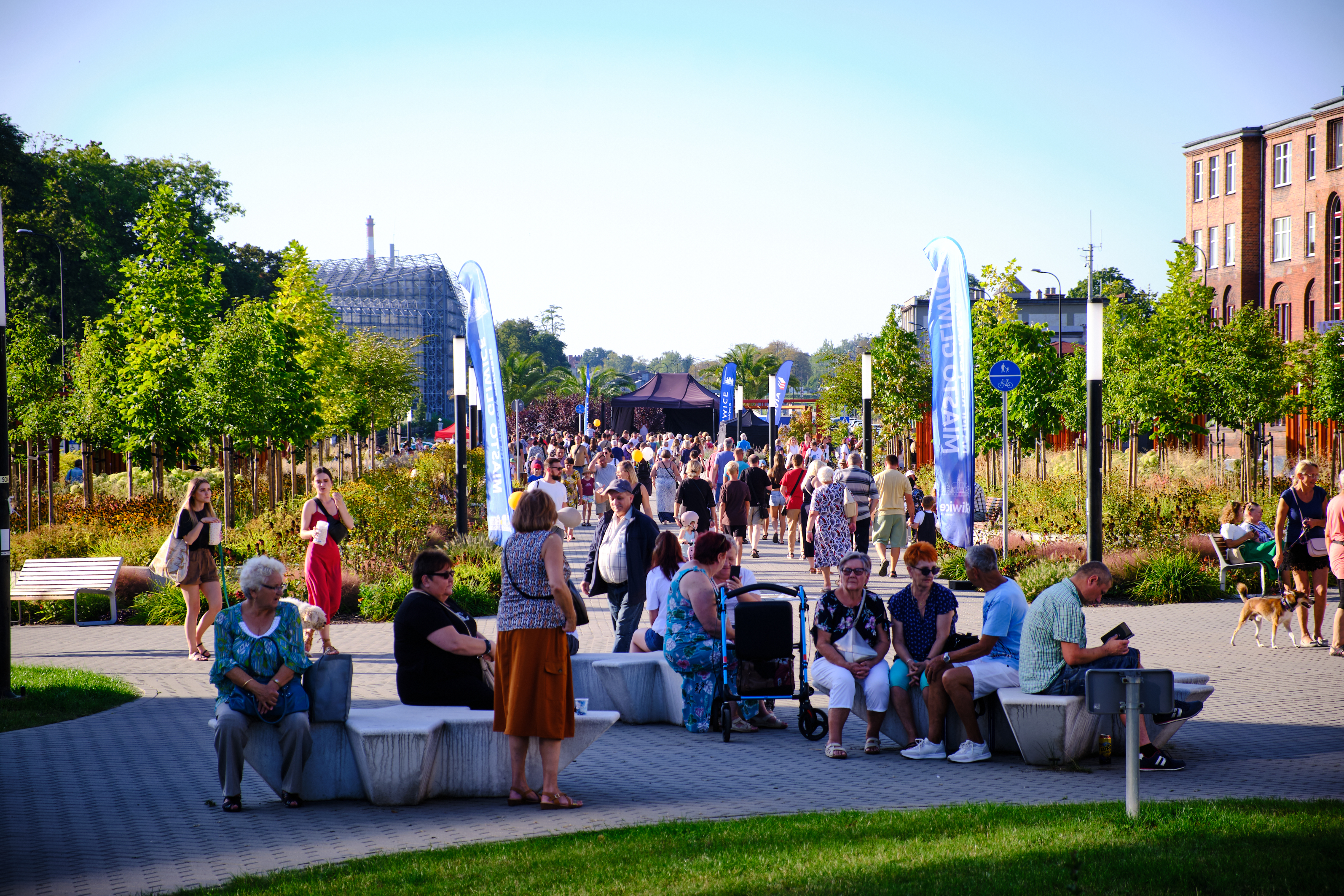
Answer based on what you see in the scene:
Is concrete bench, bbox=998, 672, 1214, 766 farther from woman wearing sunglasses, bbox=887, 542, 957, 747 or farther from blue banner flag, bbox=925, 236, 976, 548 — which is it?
blue banner flag, bbox=925, 236, 976, 548

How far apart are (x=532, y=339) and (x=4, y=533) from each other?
129 m

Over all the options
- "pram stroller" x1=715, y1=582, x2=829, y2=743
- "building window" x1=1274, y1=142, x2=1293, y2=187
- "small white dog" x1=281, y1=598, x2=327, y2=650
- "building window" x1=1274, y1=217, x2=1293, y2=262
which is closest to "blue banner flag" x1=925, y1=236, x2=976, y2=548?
"pram stroller" x1=715, y1=582, x2=829, y2=743

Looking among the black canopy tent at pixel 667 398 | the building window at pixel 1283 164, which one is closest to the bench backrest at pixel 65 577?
the black canopy tent at pixel 667 398

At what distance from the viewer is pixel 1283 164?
200 ft

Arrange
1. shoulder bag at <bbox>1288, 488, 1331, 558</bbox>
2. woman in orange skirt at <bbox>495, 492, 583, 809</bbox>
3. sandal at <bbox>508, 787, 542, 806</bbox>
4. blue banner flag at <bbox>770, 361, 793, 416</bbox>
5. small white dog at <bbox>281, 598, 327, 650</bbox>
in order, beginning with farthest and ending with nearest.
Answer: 1. blue banner flag at <bbox>770, 361, 793, 416</bbox>
2. shoulder bag at <bbox>1288, 488, 1331, 558</bbox>
3. small white dog at <bbox>281, 598, 327, 650</bbox>
4. sandal at <bbox>508, 787, 542, 806</bbox>
5. woman in orange skirt at <bbox>495, 492, 583, 809</bbox>

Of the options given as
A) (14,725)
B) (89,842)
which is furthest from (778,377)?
(89,842)

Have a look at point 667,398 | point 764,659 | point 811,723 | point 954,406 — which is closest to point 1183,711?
point 811,723

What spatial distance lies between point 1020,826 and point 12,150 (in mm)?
42309

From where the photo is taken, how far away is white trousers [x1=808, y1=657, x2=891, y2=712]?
7246mm

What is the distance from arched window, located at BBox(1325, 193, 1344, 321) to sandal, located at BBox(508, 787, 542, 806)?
198ft

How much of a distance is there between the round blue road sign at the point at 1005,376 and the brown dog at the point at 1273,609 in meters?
4.91

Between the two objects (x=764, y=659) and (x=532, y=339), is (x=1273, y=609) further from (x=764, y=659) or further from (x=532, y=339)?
(x=532, y=339)

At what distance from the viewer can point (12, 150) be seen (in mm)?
38281

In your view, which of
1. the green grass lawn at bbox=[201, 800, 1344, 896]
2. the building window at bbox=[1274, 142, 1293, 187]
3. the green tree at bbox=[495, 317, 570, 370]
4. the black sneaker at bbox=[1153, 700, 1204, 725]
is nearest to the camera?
the green grass lawn at bbox=[201, 800, 1344, 896]
